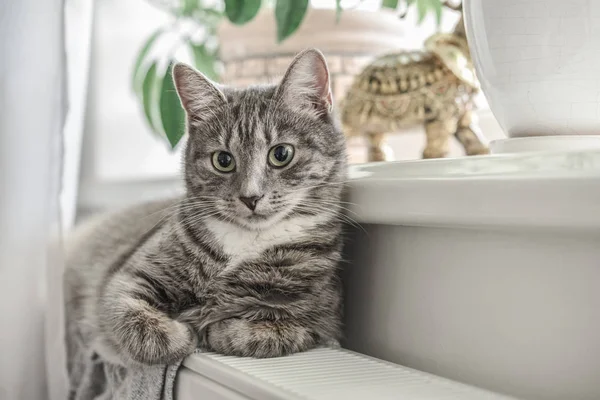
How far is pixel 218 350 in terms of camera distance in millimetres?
811

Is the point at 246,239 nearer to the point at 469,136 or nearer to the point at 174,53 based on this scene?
the point at 469,136

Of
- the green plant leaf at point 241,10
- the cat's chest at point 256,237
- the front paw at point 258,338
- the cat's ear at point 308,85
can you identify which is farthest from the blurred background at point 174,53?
the front paw at point 258,338

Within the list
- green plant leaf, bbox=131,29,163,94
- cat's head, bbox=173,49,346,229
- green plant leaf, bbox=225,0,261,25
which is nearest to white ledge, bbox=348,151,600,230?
cat's head, bbox=173,49,346,229

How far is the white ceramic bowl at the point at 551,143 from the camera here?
0.71 metres

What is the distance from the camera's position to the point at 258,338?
2.61 feet

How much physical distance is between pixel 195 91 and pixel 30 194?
343 millimetres

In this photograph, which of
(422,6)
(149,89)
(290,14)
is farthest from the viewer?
(149,89)

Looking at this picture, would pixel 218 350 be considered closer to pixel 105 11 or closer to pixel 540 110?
pixel 540 110

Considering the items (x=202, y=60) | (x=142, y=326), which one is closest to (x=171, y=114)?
(x=202, y=60)

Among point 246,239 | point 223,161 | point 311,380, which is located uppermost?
point 223,161

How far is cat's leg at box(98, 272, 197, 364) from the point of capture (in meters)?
0.79

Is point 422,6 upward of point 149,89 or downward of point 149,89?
upward

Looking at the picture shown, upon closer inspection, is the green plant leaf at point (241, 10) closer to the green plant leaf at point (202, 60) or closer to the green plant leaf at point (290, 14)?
the green plant leaf at point (290, 14)

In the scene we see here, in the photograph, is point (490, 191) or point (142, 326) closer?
point (490, 191)
